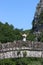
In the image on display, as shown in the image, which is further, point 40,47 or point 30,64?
point 30,64

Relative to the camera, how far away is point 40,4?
9069cm

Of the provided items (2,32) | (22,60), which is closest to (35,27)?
(2,32)

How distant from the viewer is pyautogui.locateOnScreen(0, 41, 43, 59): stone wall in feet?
61.5

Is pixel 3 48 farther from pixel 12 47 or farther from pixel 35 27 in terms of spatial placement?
pixel 35 27

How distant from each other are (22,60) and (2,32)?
68.8 ft

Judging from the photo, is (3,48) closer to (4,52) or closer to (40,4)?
(4,52)

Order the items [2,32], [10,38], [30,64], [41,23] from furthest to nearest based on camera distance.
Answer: [41,23] → [2,32] → [10,38] → [30,64]

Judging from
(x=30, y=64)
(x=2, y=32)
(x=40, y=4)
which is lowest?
(x=30, y=64)

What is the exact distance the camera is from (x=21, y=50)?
19031 mm

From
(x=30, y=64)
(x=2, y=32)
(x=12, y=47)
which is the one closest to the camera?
(x=12, y=47)

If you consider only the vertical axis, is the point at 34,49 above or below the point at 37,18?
below

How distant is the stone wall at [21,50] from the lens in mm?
18750

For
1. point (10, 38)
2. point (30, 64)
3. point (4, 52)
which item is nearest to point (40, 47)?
point (4, 52)

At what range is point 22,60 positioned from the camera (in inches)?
1182
